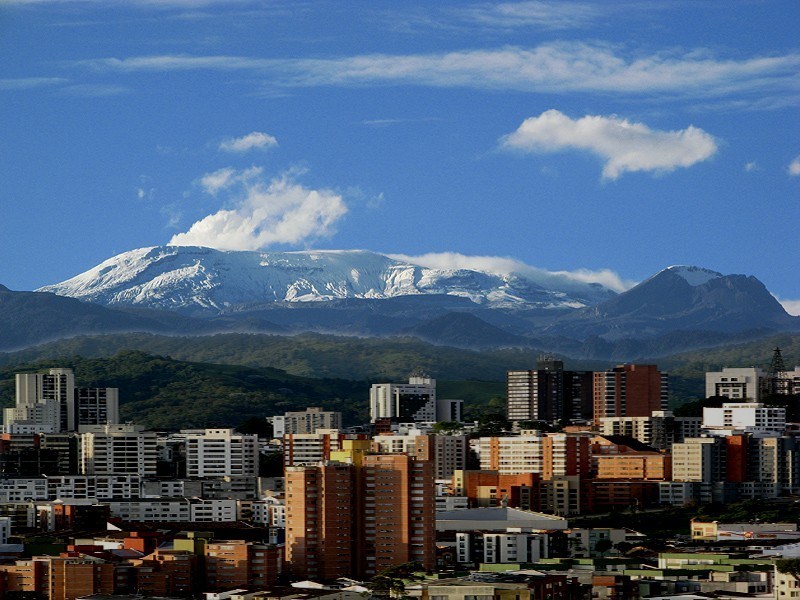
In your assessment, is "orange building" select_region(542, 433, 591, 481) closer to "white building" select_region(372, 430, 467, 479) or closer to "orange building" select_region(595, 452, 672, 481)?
"orange building" select_region(595, 452, 672, 481)

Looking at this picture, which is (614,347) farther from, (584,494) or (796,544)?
(796,544)

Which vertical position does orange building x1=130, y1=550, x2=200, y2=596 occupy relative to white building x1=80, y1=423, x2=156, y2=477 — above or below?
below

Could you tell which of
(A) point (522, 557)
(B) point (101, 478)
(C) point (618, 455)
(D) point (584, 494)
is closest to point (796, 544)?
(A) point (522, 557)

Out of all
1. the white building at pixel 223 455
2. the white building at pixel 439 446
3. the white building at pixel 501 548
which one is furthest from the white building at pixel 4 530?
the white building at pixel 223 455

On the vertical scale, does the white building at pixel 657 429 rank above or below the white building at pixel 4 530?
above

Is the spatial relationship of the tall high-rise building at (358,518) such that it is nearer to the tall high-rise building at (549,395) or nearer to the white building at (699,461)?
the white building at (699,461)

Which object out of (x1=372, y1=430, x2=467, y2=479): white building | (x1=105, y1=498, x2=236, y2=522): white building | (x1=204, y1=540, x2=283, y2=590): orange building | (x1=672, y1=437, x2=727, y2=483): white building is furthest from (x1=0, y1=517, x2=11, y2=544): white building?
(x1=672, y1=437, x2=727, y2=483): white building

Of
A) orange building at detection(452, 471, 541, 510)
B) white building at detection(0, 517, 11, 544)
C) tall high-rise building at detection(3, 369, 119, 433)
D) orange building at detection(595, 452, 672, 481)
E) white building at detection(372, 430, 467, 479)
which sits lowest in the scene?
white building at detection(0, 517, 11, 544)
